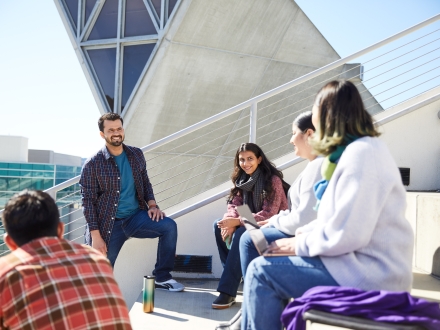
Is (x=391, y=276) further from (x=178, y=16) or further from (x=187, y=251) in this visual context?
(x=178, y=16)

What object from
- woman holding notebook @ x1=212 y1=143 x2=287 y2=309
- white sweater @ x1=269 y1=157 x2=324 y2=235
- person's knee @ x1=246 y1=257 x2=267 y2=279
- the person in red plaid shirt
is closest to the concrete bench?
person's knee @ x1=246 y1=257 x2=267 y2=279

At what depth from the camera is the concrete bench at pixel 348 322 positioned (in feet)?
4.80

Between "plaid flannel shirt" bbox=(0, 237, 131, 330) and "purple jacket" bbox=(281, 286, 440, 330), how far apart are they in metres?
0.65

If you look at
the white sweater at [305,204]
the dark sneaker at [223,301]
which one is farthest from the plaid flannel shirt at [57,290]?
the dark sneaker at [223,301]

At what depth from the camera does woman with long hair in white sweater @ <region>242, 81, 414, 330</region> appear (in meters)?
1.69

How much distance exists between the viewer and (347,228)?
66.4 inches

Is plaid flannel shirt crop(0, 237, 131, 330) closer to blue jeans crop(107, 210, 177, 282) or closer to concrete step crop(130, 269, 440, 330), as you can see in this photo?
concrete step crop(130, 269, 440, 330)

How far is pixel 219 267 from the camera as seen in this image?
14.3 feet

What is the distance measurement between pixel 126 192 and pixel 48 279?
2505 millimetres

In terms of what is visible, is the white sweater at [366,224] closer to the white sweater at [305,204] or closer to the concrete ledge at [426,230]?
the white sweater at [305,204]

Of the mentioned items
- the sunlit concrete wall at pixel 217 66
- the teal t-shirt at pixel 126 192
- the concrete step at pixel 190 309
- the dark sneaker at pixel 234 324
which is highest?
the sunlit concrete wall at pixel 217 66

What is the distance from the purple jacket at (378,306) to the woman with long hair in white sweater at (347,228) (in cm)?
15

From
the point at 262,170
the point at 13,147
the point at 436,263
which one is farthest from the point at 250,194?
the point at 13,147

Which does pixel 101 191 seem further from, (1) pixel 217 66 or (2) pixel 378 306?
(1) pixel 217 66
